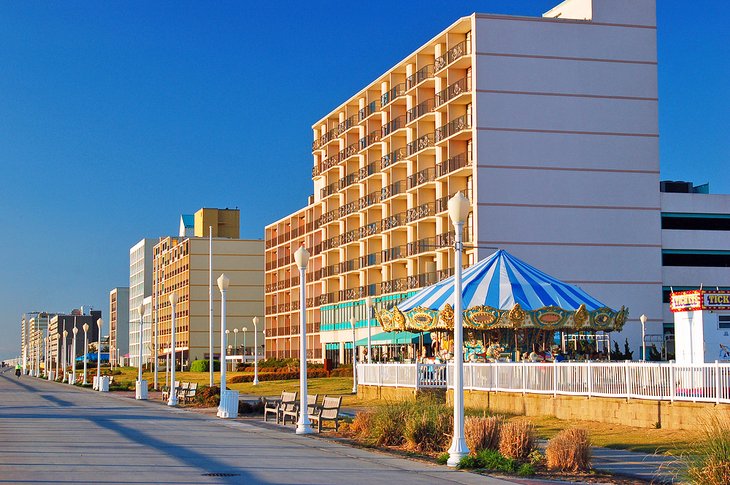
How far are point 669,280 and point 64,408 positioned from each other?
144 feet

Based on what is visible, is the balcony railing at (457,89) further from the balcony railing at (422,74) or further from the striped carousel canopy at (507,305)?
the striped carousel canopy at (507,305)

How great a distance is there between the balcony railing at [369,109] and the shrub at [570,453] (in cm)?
6762

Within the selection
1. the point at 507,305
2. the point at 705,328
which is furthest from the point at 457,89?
the point at 705,328

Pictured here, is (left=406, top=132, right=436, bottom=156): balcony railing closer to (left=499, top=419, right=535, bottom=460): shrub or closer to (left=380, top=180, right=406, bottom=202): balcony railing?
(left=380, top=180, right=406, bottom=202): balcony railing

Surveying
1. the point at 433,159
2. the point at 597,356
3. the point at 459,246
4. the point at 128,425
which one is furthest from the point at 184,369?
the point at 459,246

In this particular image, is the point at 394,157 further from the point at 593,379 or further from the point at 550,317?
the point at 593,379

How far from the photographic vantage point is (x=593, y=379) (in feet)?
86.4

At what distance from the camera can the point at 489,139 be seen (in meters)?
66.4

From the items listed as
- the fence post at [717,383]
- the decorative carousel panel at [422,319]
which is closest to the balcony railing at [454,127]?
the decorative carousel panel at [422,319]

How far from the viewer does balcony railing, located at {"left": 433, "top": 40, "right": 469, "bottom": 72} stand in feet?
224

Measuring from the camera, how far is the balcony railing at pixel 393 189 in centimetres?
7869

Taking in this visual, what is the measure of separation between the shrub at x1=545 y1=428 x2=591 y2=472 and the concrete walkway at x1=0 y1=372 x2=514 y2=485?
149 cm

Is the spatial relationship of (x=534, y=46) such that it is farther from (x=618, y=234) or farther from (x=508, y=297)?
(x=508, y=297)

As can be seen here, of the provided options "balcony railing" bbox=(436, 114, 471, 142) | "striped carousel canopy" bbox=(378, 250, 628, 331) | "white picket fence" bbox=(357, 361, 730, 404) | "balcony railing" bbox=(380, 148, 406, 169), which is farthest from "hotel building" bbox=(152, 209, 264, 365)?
"white picket fence" bbox=(357, 361, 730, 404)
